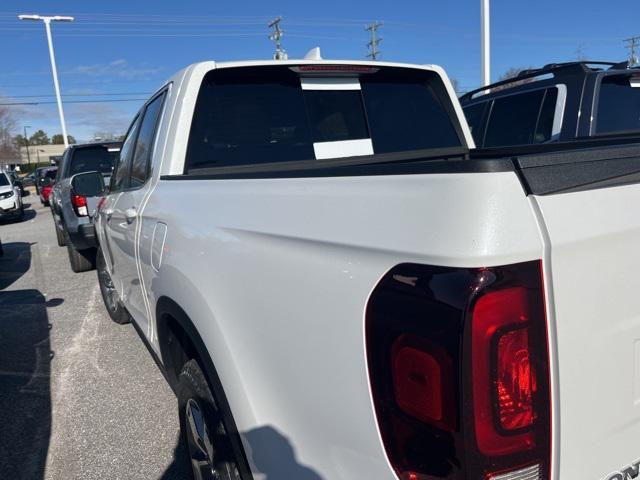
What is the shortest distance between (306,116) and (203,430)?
5.36 feet

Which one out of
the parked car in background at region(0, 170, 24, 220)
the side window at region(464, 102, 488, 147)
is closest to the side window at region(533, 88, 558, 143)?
the side window at region(464, 102, 488, 147)

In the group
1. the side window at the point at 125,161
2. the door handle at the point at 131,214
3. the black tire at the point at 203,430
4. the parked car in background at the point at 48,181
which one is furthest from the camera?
the parked car in background at the point at 48,181

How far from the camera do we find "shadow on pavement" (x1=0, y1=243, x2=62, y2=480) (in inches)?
116

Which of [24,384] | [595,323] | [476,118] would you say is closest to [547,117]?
[476,118]

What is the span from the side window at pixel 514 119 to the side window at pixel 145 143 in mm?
3927

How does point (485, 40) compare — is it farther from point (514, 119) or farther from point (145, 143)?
point (145, 143)

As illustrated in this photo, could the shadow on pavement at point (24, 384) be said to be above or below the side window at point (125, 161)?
below

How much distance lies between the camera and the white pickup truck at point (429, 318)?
1005mm

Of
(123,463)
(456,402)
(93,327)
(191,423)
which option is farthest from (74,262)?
(456,402)

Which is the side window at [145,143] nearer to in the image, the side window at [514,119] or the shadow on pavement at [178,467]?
the shadow on pavement at [178,467]

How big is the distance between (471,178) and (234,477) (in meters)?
1.40

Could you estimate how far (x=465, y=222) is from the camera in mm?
985

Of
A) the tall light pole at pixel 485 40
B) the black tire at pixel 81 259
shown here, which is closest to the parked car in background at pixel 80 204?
the black tire at pixel 81 259

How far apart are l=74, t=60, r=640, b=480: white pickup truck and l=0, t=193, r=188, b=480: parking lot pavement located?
1.45 metres
